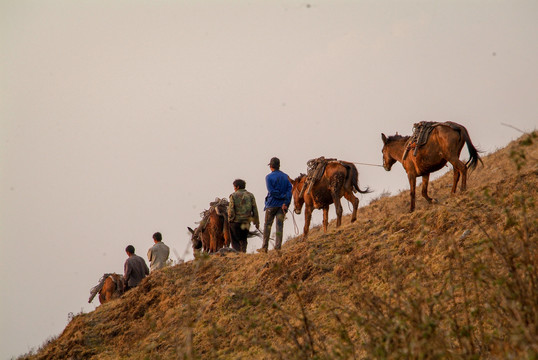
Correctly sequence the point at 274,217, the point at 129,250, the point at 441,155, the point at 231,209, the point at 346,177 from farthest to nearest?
the point at 129,250 < the point at 346,177 < the point at 231,209 < the point at 274,217 < the point at 441,155

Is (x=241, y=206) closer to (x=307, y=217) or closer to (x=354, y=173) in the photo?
(x=307, y=217)

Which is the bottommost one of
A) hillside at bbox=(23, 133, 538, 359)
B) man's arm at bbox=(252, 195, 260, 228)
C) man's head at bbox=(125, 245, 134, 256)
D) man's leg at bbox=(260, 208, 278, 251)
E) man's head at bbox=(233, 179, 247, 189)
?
hillside at bbox=(23, 133, 538, 359)

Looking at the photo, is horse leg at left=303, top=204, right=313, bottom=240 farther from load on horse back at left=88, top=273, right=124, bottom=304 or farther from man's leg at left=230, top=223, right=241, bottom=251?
load on horse back at left=88, top=273, right=124, bottom=304

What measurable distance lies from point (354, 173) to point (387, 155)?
1004 millimetres

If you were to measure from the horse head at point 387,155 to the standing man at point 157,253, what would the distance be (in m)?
5.97

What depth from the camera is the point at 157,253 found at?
1683 cm

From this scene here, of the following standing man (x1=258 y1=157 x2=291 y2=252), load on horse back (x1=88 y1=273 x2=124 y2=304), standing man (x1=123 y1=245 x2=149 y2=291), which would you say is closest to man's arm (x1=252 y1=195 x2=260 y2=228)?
standing man (x1=258 y1=157 x2=291 y2=252)

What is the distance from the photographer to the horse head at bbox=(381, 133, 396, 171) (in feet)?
52.0

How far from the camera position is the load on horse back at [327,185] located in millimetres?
15359

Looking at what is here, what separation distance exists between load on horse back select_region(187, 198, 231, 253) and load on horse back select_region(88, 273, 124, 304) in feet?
8.04

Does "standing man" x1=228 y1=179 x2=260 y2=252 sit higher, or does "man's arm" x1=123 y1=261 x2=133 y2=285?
"standing man" x1=228 y1=179 x2=260 y2=252

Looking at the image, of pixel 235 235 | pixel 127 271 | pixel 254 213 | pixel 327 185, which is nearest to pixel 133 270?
pixel 127 271

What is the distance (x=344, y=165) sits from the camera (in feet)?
51.2

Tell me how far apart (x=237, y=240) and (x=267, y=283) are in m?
4.37
